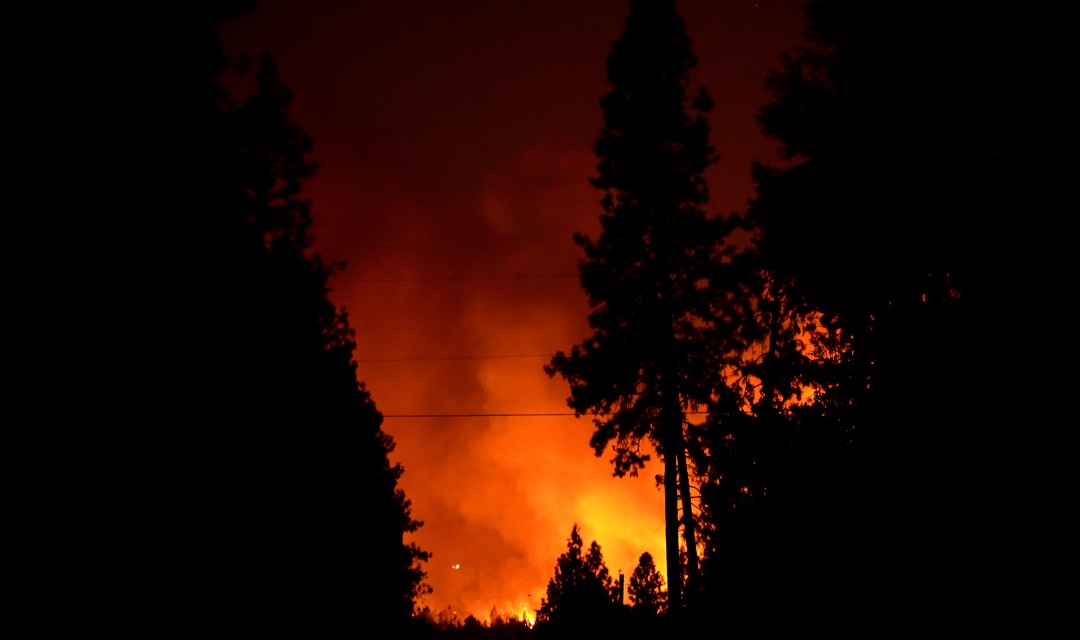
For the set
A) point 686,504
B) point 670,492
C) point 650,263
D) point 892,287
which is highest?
point 650,263

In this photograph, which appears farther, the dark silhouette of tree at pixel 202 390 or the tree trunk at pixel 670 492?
the tree trunk at pixel 670 492

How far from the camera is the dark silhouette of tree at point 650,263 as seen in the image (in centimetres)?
1883

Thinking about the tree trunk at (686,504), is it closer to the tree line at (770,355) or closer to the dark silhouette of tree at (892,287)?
the tree line at (770,355)

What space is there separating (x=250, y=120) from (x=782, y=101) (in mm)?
8984

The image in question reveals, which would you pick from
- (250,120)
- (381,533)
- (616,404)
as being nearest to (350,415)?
(381,533)

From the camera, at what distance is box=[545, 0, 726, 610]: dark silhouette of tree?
18828mm

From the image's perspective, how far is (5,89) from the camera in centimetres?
741

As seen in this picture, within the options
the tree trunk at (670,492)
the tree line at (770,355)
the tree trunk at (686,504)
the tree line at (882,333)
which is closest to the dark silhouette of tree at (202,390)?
the tree line at (770,355)

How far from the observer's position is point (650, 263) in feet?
64.4

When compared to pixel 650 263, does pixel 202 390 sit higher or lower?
lower

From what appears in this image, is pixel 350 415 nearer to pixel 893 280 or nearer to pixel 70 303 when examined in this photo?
pixel 70 303

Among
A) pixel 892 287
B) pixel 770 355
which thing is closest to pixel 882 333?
pixel 892 287

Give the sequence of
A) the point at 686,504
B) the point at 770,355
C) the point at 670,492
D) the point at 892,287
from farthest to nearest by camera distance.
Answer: the point at 686,504
the point at 670,492
the point at 770,355
the point at 892,287

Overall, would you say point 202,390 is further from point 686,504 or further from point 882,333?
point 686,504
